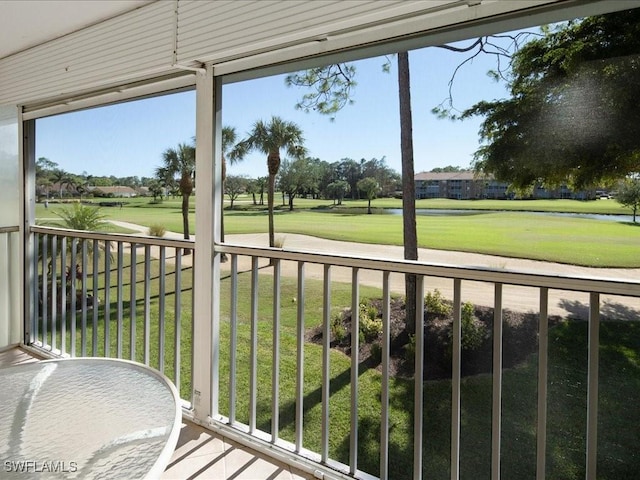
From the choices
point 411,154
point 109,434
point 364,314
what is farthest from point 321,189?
point 109,434

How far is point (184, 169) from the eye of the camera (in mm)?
2746

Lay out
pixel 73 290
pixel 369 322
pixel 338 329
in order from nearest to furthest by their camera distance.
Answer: pixel 369 322
pixel 338 329
pixel 73 290

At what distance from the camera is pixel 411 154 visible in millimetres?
1959

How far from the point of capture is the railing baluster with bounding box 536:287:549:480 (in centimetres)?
161

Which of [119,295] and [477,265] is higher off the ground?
[477,265]

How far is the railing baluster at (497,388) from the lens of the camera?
5.58ft

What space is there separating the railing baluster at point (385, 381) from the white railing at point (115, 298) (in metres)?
1.23

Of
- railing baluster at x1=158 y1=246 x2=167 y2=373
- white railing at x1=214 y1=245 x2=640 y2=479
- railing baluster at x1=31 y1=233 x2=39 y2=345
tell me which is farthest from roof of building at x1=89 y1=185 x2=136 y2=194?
white railing at x1=214 y1=245 x2=640 y2=479

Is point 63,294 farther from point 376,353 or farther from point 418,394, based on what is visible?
point 418,394

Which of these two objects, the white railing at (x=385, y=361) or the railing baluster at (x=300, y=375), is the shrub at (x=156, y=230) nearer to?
the white railing at (x=385, y=361)

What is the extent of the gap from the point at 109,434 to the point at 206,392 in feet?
4.17

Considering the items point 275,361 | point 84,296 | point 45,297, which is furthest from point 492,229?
point 45,297

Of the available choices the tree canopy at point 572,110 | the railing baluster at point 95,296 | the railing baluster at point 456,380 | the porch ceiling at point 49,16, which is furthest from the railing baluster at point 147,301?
the tree canopy at point 572,110

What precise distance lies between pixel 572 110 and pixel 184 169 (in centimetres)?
210
